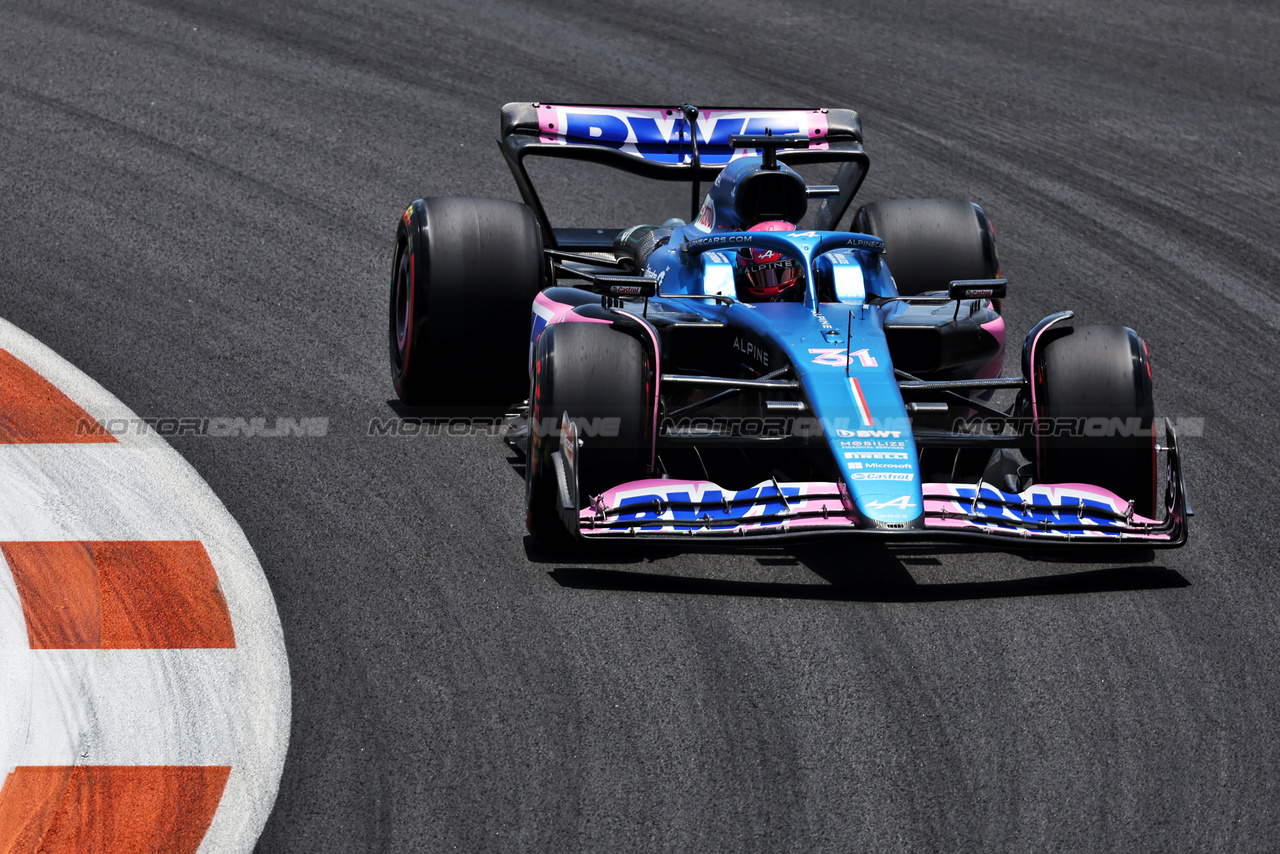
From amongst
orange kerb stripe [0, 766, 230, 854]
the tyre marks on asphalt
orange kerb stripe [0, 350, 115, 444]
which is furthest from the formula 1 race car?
orange kerb stripe [0, 766, 230, 854]

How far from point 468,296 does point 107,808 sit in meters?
3.61

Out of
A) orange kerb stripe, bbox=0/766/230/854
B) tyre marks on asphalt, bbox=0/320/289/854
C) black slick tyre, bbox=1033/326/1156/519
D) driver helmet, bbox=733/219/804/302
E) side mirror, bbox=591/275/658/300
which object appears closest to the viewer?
orange kerb stripe, bbox=0/766/230/854

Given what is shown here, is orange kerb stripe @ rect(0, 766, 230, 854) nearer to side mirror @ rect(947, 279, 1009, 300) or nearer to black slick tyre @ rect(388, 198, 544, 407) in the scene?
black slick tyre @ rect(388, 198, 544, 407)

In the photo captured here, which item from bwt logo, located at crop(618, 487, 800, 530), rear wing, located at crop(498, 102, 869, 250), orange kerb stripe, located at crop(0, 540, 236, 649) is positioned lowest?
orange kerb stripe, located at crop(0, 540, 236, 649)

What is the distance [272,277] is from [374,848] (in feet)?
18.8

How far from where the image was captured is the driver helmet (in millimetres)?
7535

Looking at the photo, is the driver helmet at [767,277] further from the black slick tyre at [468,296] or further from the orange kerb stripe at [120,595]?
the orange kerb stripe at [120,595]

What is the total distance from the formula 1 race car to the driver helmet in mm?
10

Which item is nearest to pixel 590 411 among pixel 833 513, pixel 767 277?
pixel 833 513

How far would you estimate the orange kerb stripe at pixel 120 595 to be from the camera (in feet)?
19.5

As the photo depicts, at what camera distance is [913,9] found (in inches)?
595

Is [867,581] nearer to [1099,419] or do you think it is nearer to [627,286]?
[1099,419]

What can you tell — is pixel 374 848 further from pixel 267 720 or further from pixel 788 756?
pixel 788 756

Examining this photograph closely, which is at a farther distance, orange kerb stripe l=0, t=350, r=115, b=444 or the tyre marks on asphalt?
orange kerb stripe l=0, t=350, r=115, b=444
